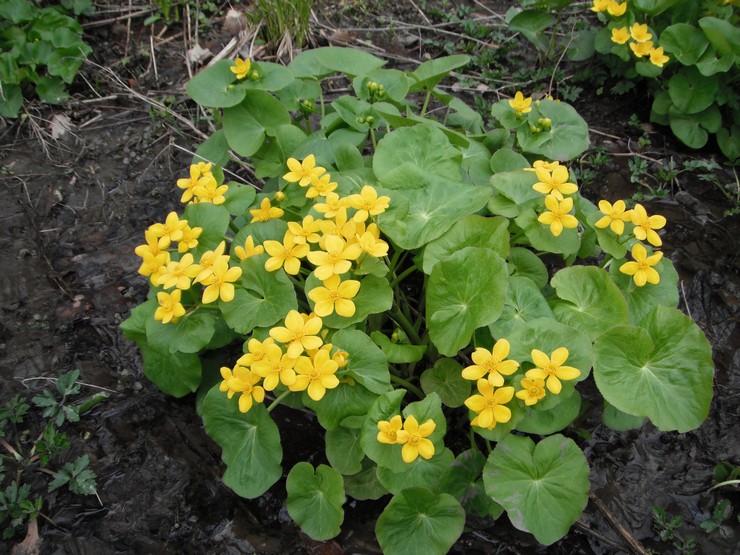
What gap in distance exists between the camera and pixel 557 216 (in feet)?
6.86

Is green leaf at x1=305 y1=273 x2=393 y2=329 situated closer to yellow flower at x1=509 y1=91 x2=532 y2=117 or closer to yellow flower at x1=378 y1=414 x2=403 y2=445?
yellow flower at x1=378 y1=414 x2=403 y2=445

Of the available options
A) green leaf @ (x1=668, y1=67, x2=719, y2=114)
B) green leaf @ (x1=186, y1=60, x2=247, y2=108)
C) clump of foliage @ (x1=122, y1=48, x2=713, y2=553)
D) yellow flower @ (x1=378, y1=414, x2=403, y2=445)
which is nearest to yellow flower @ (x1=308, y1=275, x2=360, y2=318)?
clump of foliage @ (x1=122, y1=48, x2=713, y2=553)

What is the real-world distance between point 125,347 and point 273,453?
1.09 m

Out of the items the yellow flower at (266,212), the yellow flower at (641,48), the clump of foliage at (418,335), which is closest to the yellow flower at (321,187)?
the clump of foliage at (418,335)

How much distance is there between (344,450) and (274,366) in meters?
0.48

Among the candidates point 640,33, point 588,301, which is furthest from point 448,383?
point 640,33

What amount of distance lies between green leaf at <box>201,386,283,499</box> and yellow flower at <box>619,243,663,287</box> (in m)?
1.40

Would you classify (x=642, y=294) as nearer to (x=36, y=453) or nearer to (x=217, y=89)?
(x=217, y=89)

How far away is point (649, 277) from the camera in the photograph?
6.86 feet

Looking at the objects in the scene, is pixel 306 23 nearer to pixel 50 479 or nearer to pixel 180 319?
pixel 180 319

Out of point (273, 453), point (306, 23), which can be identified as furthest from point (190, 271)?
point (306, 23)

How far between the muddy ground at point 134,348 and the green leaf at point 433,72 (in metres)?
1.18

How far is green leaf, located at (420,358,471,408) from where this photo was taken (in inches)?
84.8

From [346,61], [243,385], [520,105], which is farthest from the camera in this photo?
[346,61]
